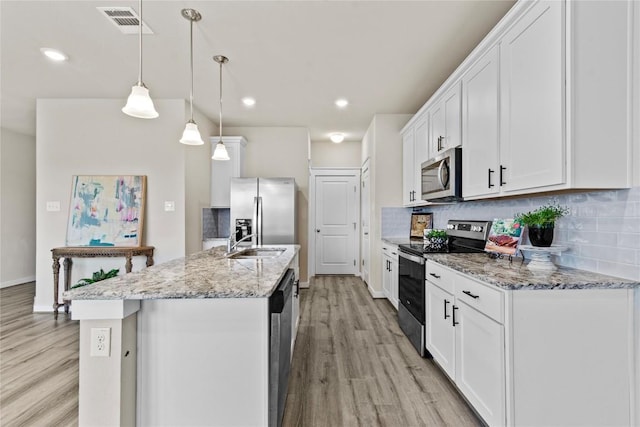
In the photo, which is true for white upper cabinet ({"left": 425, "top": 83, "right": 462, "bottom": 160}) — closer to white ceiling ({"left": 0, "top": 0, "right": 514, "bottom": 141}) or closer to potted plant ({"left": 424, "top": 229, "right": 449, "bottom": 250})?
white ceiling ({"left": 0, "top": 0, "right": 514, "bottom": 141})

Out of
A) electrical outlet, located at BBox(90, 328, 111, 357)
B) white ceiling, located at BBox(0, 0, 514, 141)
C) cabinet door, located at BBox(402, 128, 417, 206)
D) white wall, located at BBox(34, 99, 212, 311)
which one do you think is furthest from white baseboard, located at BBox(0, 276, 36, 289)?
cabinet door, located at BBox(402, 128, 417, 206)

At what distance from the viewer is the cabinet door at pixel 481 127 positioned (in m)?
2.10

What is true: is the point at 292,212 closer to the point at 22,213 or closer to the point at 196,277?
the point at 196,277

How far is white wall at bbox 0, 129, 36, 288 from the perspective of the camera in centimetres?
524

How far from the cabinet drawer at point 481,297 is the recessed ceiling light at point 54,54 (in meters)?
3.90

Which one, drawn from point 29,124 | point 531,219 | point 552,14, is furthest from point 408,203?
point 29,124

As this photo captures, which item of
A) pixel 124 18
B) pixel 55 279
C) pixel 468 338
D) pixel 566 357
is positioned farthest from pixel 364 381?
pixel 55 279

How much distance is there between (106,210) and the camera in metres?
3.99

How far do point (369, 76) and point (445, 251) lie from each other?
1970 mm

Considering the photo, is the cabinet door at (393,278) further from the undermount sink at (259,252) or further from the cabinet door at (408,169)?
the undermount sink at (259,252)

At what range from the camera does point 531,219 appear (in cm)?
182

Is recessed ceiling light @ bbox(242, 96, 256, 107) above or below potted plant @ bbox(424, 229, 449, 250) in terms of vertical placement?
above

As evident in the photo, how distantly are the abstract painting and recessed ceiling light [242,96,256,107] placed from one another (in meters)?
1.62

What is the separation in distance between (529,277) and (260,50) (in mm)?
2706
